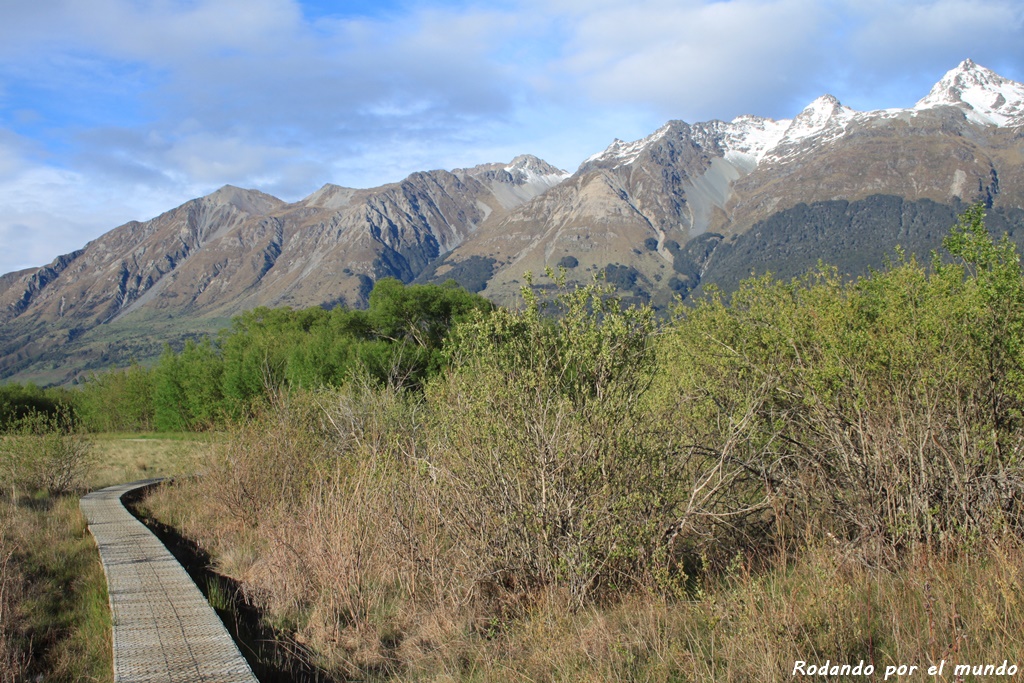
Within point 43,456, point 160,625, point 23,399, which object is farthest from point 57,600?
point 23,399

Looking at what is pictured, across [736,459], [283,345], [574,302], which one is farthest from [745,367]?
[283,345]

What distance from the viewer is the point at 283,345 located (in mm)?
58562

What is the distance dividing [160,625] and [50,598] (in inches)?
123

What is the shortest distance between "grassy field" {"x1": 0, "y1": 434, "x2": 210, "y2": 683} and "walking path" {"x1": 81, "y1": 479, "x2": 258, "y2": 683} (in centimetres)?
29

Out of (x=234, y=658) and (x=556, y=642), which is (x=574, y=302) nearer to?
(x=556, y=642)

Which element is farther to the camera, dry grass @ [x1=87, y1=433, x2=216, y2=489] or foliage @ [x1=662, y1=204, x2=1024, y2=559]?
dry grass @ [x1=87, y1=433, x2=216, y2=489]

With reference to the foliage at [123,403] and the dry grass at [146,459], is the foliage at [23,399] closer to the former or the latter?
the foliage at [123,403]

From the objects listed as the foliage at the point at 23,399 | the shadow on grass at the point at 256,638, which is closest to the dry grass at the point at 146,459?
the shadow on grass at the point at 256,638

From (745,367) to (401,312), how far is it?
49701mm

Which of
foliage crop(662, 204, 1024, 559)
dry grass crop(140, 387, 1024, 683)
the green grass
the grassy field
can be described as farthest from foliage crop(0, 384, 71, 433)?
foliage crop(662, 204, 1024, 559)

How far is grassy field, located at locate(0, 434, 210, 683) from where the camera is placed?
25.0ft

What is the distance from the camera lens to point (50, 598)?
9.91 metres

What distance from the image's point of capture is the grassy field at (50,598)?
7625 mm

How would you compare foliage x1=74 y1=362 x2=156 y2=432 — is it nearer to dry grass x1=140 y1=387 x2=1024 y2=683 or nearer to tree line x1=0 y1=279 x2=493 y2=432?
tree line x1=0 y1=279 x2=493 y2=432
